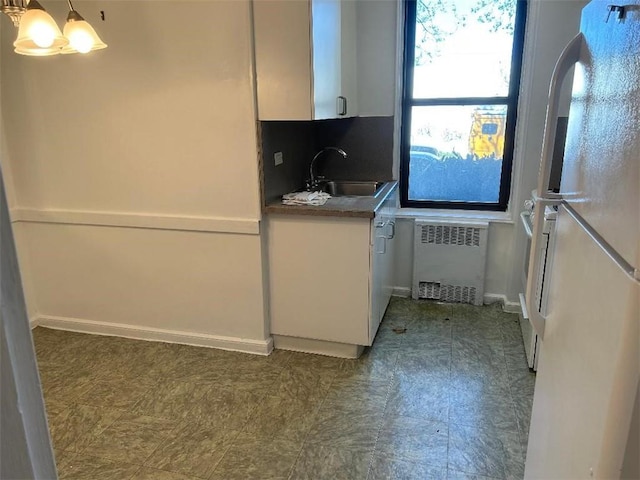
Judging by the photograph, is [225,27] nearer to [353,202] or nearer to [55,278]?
[353,202]

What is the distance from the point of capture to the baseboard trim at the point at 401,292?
3811 mm

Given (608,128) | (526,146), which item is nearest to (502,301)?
(526,146)

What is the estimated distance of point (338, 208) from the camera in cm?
269

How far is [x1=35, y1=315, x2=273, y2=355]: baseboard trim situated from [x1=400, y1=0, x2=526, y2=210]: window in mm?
1692

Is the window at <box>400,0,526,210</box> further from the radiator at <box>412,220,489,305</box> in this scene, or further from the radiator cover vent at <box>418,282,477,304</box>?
the radiator cover vent at <box>418,282,477,304</box>

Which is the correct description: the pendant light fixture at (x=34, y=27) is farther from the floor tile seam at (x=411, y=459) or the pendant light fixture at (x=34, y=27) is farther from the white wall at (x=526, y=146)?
the white wall at (x=526, y=146)

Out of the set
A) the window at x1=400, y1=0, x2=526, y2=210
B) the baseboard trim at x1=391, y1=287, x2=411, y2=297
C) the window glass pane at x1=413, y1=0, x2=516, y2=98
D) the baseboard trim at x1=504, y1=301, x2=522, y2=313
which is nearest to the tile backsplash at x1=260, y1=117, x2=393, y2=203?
the window at x1=400, y1=0, x2=526, y2=210

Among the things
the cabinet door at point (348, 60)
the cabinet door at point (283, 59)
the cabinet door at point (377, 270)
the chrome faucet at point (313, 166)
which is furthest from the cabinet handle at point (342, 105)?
the cabinet door at point (377, 270)

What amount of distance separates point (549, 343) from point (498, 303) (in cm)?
242

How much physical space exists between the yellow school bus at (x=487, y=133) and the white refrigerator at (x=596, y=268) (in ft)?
7.46

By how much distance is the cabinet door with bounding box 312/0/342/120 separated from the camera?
8.15 feet

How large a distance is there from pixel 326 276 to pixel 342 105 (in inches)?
44.1

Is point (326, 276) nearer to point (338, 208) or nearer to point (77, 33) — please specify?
point (338, 208)

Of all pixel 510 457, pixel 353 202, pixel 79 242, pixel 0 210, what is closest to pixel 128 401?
pixel 79 242
